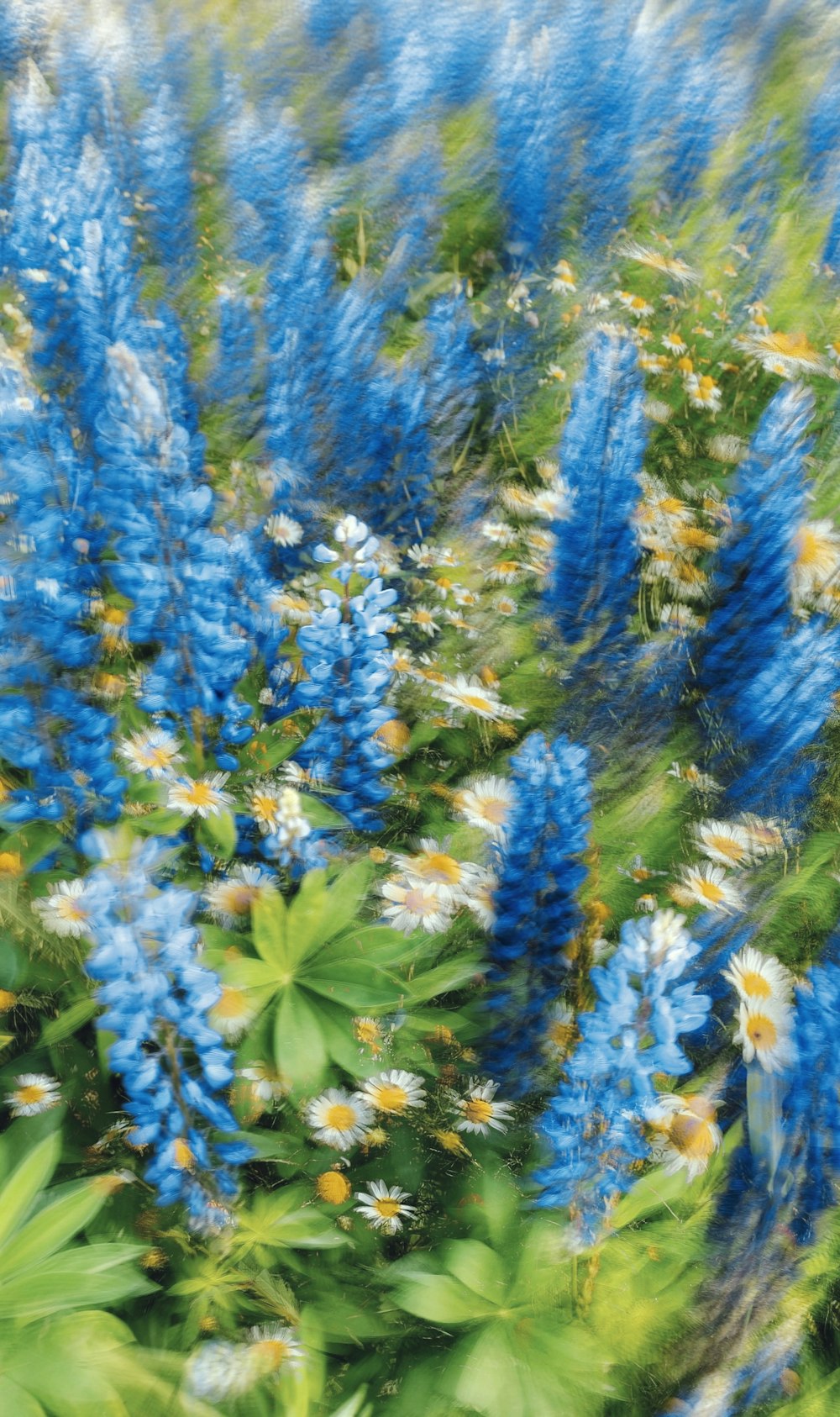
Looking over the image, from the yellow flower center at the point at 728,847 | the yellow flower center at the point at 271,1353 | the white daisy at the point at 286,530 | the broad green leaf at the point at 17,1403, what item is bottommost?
the yellow flower center at the point at 271,1353

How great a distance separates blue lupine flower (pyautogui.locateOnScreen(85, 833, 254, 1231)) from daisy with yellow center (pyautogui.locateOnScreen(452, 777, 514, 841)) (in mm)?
610

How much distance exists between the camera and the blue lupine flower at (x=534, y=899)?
114cm

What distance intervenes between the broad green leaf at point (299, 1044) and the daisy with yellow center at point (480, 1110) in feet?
0.66

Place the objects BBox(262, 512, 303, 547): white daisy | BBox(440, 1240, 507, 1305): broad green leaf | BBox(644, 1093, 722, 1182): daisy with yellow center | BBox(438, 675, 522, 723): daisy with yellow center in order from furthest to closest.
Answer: BBox(262, 512, 303, 547): white daisy < BBox(438, 675, 522, 723): daisy with yellow center < BBox(644, 1093, 722, 1182): daisy with yellow center < BBox(440, 1240, 507, 1305): broad green leaf

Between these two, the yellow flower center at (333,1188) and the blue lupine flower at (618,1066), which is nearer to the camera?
the blue lupine flower at (618,1066)

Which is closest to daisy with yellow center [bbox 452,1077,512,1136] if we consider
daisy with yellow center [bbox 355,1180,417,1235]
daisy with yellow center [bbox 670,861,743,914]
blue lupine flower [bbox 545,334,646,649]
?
daisy with yellow center [bbox 355,1180,417,1235]

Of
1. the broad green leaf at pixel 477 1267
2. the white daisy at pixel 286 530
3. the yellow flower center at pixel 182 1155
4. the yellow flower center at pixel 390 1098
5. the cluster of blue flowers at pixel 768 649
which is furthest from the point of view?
the white daisy at pixel 286 530

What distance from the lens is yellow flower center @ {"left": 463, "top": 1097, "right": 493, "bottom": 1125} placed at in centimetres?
126

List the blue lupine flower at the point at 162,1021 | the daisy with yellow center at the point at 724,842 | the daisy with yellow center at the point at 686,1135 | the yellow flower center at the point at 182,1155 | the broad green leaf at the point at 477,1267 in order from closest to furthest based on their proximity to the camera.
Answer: the blue lupine flower at the point at 162,1021 < the yellow flower center at the point at 182,1155 < the broad green leaf at the point at 477,1267 < the daisy with yellow center at the point at 686,1135 < the daisy with yellow center at the point at 724,842

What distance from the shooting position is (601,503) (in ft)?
4.97

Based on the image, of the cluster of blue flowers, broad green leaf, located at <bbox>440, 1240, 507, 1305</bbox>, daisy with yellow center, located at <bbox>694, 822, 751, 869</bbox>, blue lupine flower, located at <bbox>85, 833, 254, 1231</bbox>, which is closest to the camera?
blue lupine flower, located at <bbox>85, 833, 254, 1231</bbox>

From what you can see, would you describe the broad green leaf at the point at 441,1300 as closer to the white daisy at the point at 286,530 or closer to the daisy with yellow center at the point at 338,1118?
the daisy with yellow center at the point at 338,1118

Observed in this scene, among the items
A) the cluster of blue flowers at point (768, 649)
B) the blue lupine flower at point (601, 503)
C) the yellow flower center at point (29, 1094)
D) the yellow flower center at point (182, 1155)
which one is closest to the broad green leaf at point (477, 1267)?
the yellow flower center at point (182, 1155)

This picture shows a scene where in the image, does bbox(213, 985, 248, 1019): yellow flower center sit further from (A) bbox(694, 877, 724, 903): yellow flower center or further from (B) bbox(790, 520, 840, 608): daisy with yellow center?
(B) bbox(790, 520, 840, 608): daisy with yellow center
